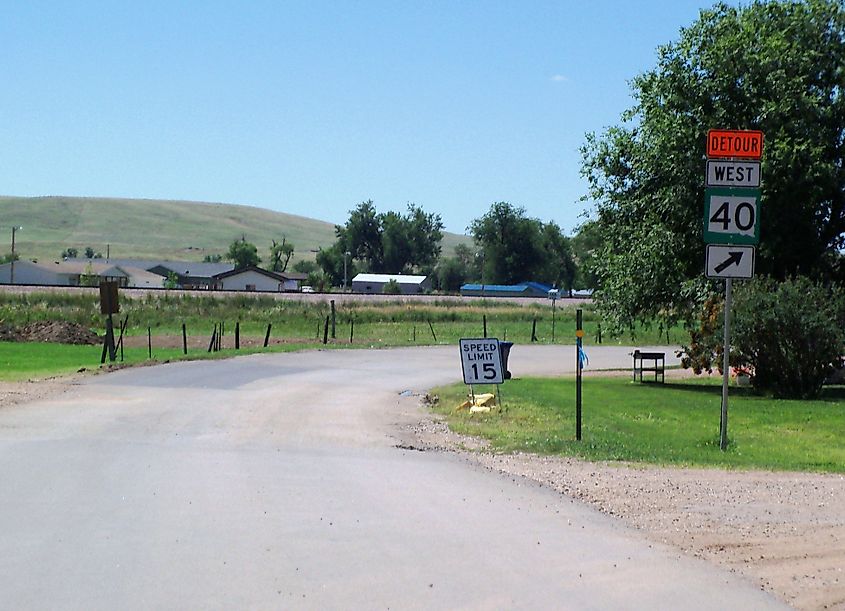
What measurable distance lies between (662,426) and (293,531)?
12505 millimetres

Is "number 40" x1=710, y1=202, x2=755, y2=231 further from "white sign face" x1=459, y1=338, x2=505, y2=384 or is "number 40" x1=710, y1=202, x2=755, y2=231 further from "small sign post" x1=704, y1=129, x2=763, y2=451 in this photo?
"white sign face" x1=459, y1=338, x2=505, y2=384

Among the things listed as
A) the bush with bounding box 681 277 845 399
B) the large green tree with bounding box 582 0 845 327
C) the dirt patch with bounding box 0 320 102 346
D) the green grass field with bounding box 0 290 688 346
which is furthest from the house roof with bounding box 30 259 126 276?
the bush with bounding box 681 277 845 399

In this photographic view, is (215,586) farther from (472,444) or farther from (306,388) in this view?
(306,388)

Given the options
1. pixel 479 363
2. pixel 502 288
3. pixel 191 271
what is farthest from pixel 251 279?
pixel 479 363

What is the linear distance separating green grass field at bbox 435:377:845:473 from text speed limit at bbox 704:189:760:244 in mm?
3172

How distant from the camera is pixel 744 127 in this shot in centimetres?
3219

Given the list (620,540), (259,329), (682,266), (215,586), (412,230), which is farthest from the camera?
(412,230)

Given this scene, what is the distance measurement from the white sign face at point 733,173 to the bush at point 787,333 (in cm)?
1170

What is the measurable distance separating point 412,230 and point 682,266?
162479mm

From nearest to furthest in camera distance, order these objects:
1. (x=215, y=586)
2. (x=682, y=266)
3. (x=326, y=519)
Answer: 1. (x=215, y=586)
2. (x=326, y=519)
3. (x=682, y=266)

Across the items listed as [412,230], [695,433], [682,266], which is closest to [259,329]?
[682,266]

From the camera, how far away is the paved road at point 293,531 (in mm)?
7867

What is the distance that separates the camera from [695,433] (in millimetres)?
20219

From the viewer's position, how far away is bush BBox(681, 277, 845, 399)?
91.7 feet
